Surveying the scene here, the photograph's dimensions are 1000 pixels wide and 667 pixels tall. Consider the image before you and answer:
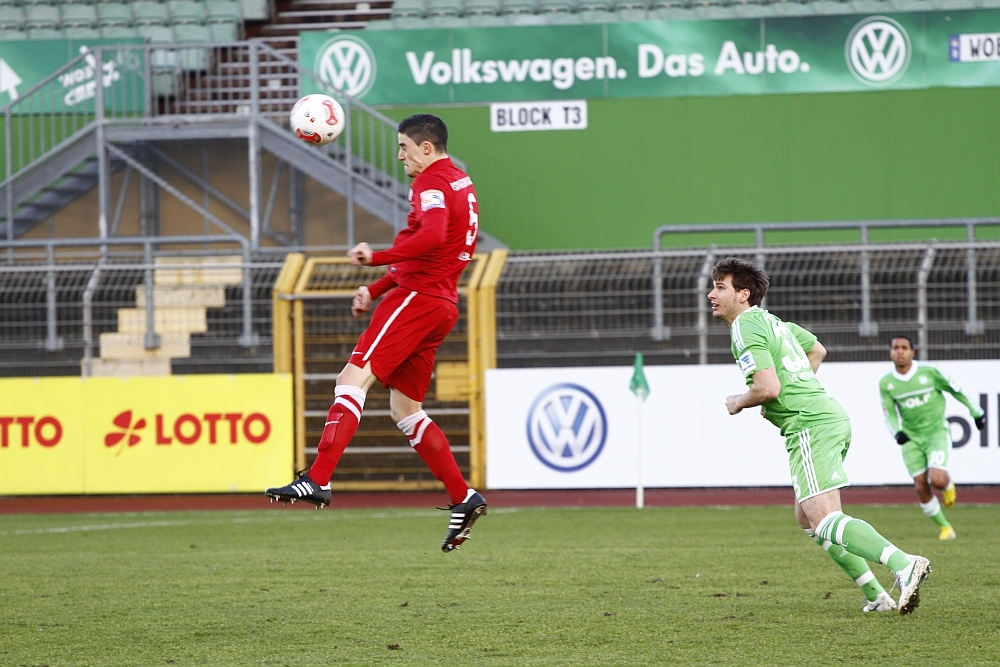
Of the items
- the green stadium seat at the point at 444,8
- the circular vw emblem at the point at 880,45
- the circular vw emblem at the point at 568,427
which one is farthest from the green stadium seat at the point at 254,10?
the circular vw emblem at the point at 880,45

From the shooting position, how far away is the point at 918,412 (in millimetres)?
11164

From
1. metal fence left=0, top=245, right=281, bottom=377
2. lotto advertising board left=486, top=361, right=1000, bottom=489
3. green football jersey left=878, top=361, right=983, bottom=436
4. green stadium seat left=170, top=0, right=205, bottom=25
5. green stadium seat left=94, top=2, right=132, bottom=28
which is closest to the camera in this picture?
green football jersey left=878, top=361, right=983, bottom=436

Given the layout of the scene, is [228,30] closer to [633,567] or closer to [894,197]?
[894,197]

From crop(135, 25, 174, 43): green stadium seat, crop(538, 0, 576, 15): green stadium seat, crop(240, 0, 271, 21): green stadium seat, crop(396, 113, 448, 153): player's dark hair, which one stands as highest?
crop(240, 0, 271, 21): green stadium seat

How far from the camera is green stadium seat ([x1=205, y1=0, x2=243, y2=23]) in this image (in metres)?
18.9

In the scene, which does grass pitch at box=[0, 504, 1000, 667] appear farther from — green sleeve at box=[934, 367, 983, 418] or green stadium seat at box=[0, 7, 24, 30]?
green stadium seat at box=[0, 7, 24, 30]

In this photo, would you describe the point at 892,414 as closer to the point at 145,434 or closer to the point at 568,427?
the point at 568,427

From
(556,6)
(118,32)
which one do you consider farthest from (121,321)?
(556,6)

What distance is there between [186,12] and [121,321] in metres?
6.34

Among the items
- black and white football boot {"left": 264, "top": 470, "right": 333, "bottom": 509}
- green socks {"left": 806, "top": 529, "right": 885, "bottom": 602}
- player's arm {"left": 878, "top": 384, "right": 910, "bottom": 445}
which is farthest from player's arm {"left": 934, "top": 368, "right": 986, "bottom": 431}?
black and white football boot {"left": 264, "top": 470, "right": 333, "bottom": 509}

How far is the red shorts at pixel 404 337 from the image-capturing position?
652cm

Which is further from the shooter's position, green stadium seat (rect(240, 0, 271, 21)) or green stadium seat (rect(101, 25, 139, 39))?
green stadium seat (rect(240, 0, 271, 21))

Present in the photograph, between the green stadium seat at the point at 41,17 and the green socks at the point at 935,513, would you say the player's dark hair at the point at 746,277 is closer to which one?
the green socks at the point at 935,513

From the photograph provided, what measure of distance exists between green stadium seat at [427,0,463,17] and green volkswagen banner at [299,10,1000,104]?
1.05 meters
